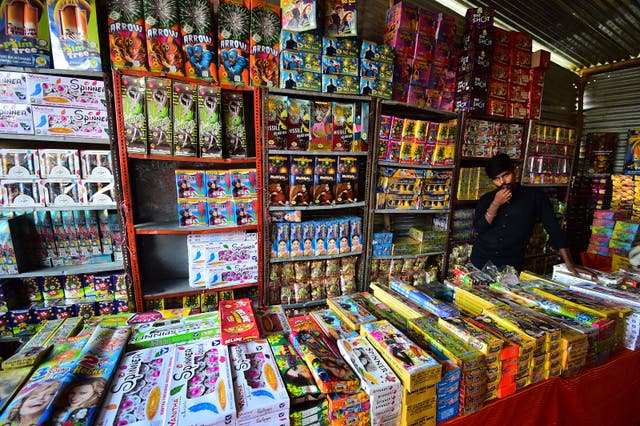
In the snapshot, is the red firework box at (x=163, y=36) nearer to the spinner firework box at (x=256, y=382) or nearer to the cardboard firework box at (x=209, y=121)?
the cardboard firework box at (x=209, y=121)

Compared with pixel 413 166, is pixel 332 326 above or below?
below

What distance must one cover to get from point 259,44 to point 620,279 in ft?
10.4

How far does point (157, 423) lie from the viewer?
0.83 metres

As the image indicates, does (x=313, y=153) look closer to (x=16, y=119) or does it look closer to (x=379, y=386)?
(x=379, y=386)

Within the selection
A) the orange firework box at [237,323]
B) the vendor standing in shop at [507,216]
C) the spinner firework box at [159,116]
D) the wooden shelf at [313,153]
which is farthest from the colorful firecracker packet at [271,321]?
the vendor standing in shop at [507,216]

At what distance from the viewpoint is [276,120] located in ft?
8.15

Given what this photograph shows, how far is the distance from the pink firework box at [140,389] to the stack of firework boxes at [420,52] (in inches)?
115

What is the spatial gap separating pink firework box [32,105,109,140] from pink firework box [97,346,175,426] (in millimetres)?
1788

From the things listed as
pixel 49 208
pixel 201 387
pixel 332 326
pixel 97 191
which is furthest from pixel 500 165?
pixel 49 208

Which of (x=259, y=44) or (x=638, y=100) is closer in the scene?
(x=259, y=44)

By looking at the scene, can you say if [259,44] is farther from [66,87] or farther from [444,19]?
[444,19]

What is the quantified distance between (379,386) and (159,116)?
2315 millimetres

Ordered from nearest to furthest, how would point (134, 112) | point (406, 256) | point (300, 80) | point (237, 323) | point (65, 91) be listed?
point (237, 323) < point (65, 91) < point (134, 112) < point (300, 80) < point (406, 256)

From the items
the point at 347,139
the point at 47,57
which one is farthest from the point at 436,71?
the point at 47,57
